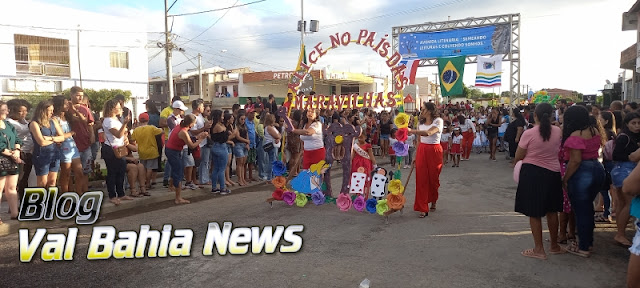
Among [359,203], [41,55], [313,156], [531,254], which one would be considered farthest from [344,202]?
[41,55]

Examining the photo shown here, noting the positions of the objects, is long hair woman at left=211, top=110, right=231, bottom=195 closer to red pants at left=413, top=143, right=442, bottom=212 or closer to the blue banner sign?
red pants at left=413, top=143, right=442, bottom=212

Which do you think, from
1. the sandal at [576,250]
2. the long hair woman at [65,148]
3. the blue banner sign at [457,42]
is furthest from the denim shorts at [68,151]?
the blue banner sign at [457,42]

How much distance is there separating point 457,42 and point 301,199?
1644cm

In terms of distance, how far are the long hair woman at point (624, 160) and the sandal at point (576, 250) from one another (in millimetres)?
646

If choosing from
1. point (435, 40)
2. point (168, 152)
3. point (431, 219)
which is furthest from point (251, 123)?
point (435, 40)

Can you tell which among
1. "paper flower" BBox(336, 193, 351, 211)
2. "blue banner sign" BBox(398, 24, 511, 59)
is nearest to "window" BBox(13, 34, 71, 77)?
"blue banner sign" BBox(398, 24, 511, 59)

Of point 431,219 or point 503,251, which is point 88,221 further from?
point 503,251

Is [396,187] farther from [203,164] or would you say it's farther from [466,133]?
[466,133]

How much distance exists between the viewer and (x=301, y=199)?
695 cm

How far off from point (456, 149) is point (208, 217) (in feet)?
26.9

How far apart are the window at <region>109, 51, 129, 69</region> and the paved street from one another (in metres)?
26.4

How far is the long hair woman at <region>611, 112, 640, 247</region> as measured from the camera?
478cm

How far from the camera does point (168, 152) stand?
24.0 feet

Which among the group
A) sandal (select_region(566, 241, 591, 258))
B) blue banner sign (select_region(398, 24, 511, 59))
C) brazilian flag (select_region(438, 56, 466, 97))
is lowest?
sandal (select_region(566, 241, 591, 258))
